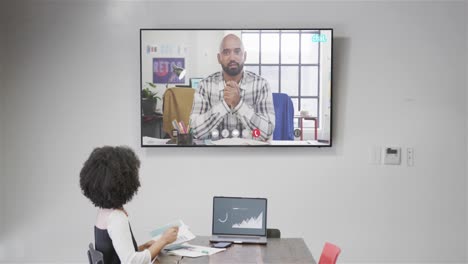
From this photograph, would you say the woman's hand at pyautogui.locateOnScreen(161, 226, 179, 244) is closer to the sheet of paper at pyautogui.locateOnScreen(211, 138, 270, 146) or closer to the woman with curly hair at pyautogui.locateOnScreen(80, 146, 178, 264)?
the woman with curly hair at pyautogui.locateOnScreen(80, 146, 178, 264)

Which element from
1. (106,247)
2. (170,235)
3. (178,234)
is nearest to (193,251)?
(178,234)

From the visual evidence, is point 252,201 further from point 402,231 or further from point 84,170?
point 402,231

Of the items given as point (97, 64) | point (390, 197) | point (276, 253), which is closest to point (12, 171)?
point (97, 64)

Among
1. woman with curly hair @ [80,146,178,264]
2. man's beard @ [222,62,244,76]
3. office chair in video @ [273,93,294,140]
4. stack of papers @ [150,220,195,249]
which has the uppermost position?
man's beard @ [222,62,244,76]

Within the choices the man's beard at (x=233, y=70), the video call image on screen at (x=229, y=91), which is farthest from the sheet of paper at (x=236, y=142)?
the man's beard at (x=233, y=70)

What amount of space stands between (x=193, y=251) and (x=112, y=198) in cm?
66

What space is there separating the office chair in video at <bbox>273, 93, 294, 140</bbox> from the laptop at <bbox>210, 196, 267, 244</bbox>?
1.41 metres

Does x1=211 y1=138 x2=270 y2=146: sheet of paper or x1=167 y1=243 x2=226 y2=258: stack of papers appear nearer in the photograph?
x1=167 y1=243 x2=226 y2=258: stack of papers

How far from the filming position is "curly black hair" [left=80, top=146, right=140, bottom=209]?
2.85 metres

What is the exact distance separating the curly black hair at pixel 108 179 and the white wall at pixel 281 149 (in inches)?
83.5

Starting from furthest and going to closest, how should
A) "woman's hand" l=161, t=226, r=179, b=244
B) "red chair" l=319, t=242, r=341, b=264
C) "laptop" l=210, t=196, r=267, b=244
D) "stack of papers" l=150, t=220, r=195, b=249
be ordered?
1. "laptop" l=210, t=196, r=267, b=244
2. "stack of papers" l=150, t=220, r=195, b=249
3. "red chair" l=319, t=242, r=341, b=264
4. "woman's hand" l=161, t=226, r=179, b=244

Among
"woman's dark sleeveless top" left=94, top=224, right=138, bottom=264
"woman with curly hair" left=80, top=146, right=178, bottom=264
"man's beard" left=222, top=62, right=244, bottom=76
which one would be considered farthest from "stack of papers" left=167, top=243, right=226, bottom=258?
"man's beard" left=222, top=62, right=244, bottom=76

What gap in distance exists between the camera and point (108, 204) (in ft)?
9.45

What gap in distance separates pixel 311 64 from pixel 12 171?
8.51 feet
